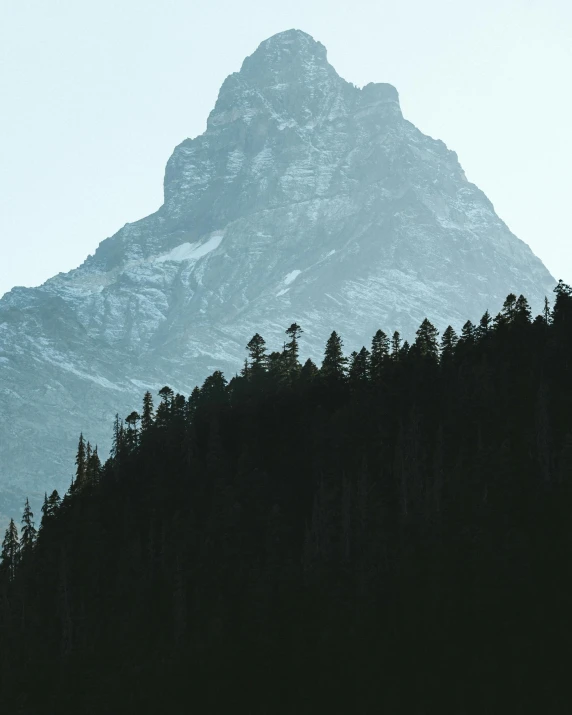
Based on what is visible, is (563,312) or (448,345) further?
(448,345)

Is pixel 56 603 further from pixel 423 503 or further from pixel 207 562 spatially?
pixel 423 503

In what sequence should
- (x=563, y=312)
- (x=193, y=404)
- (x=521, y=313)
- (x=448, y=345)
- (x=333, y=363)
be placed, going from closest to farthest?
(x=563, y=312), (x=521, y=313), (x=448, y=345), (x=333, y=363), (x=193, y=404)

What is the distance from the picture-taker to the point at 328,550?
130 m

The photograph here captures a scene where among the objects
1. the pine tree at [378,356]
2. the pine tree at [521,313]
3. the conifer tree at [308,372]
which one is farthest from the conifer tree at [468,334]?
the conifer tree at [308,372]

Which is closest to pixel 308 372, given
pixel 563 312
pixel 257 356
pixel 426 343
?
pixel 257 356

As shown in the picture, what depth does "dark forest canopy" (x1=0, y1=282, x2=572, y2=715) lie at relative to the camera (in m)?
113

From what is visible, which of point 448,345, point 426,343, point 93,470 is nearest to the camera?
point 426,343

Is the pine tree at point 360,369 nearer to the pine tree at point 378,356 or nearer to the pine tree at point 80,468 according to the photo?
the pine tree at point 378,356

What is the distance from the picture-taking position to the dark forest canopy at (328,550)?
371ft

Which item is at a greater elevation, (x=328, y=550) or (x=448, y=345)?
(x=448, y=345)

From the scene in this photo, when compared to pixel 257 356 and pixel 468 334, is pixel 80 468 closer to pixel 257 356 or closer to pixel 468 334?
pixel 257 356

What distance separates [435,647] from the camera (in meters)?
113

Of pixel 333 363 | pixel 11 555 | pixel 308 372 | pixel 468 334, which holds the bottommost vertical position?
pixel 11 555

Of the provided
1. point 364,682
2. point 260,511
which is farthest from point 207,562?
point 364,682
